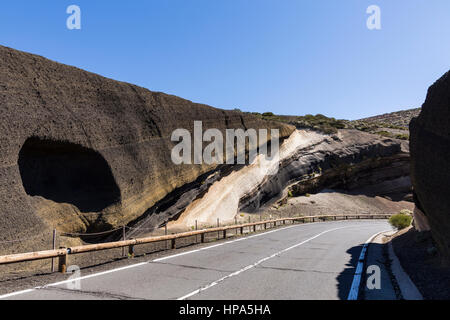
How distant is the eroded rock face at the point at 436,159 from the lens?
781 centimetres

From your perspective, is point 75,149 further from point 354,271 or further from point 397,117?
point 397,117

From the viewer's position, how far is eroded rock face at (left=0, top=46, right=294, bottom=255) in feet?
36.8

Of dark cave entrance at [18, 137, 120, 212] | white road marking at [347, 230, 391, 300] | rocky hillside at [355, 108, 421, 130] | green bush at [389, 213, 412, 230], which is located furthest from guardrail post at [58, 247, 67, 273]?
rocky hillside at [355, 108, 421, 130]

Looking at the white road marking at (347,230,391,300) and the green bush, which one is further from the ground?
the white road marking at (347,230,391,300)

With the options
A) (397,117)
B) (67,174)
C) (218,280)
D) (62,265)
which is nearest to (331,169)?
(67,174)

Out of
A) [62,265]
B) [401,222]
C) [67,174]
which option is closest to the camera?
[62,265]

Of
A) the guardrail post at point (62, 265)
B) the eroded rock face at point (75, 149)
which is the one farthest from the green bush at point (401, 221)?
the guardrail post at point (62, 265)

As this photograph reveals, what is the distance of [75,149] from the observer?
46.0 feet

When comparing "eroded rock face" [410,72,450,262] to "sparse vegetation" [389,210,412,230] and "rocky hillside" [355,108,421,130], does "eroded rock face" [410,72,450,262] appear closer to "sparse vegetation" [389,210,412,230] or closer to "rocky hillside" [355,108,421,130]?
"sparse vegetation" [389,210,412,230]

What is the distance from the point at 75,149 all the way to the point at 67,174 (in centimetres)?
124

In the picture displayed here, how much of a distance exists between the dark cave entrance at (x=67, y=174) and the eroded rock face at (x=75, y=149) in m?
0.04

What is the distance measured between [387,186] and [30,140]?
49047mm

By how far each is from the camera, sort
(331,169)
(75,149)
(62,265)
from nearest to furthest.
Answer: (62,265) → (75,149) → (331,169)

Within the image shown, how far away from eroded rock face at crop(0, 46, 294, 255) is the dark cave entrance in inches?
1.6
